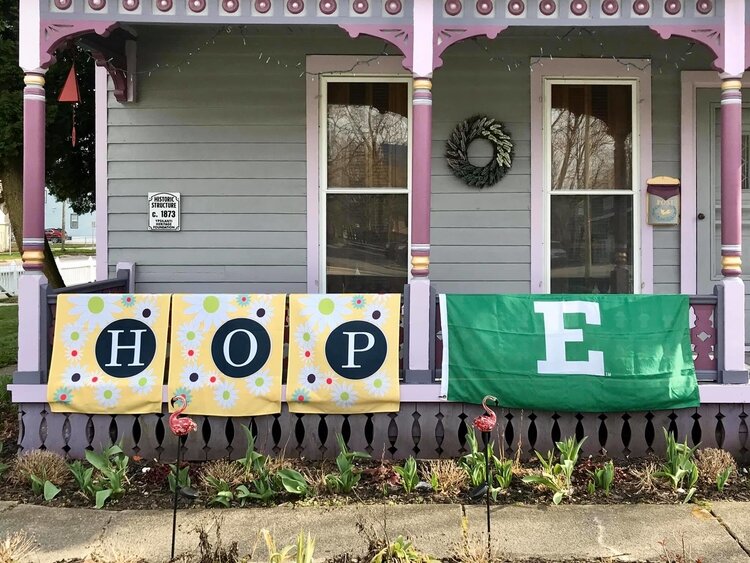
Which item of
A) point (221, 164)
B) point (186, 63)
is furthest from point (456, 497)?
point (186, 63)

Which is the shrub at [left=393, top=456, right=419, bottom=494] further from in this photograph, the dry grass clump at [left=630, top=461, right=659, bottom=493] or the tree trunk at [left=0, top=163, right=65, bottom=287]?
the tree trunk at [left=0, top=163, right=65, bottom=287]

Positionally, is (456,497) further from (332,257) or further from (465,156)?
(465,156)

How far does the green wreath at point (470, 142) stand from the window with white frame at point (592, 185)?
1.48 feet

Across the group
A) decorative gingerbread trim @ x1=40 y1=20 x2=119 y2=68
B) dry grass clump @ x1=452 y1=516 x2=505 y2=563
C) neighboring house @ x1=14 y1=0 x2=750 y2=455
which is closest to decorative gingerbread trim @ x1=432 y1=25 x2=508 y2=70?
neighboring house @ x1=14 y1=0 x2=750 y2=455

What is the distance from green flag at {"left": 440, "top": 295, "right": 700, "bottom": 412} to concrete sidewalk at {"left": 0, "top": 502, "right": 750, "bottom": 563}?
2.84 feet

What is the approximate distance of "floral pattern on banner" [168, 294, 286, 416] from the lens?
16.1 ft

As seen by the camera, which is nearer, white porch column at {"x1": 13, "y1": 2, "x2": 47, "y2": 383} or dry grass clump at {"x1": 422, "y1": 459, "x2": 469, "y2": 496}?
dry grass clump at {"x1": 422, "y1": 459, "x2": 469, "y2": 496}

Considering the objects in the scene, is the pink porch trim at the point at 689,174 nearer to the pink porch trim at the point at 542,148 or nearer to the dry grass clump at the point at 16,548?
the pink porch trim at the point at 542,148

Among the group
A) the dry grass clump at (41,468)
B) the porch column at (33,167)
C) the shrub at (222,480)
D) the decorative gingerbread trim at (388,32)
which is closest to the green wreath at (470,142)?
the decorative gingerbread trim at (388,32)

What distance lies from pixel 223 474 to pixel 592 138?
14.1 ft

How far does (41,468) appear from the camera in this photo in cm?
459

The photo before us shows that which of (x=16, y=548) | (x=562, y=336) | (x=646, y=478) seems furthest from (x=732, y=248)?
(x=16, y=548)

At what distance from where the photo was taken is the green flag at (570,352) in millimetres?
4898

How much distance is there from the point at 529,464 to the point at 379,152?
3029 millimetres
